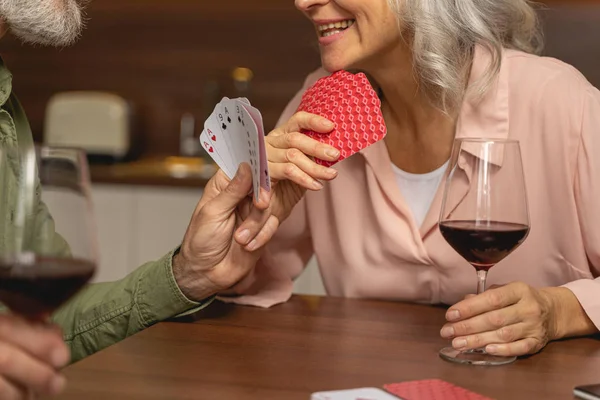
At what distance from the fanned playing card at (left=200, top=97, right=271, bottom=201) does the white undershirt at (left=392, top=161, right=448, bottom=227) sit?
1.54 feet

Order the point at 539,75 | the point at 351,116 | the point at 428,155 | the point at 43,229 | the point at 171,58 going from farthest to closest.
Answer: the point at 171,58 < the point at 428,155 < the point at 539,75 < the point at 351,116 < the point at 43,229

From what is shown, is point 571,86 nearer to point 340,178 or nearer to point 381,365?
point 340,178

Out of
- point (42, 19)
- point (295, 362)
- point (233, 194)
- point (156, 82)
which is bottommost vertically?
point (156, 82)

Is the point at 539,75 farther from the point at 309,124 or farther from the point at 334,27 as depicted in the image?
the point at 309,124

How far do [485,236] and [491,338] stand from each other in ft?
0.53

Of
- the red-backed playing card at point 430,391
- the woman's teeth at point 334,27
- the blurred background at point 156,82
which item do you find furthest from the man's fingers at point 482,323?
the blurred background at point 156,82

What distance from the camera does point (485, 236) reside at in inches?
49.9

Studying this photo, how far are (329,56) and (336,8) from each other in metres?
0.10

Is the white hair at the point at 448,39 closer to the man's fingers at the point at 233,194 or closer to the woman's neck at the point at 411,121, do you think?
the woman's neck at the point at 411,121

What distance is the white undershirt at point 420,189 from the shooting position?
1.86 metres

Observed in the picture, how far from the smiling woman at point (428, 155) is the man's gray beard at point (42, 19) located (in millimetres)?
561

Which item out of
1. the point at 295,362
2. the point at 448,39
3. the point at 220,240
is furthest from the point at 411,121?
the point at 295,362

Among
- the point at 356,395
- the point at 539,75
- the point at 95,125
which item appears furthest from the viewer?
the point at 95,125

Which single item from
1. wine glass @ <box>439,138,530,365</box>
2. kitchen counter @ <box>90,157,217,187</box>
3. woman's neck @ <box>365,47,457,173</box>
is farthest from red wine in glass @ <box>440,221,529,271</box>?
kitchen counter @ <box>90,157,217,187</box>
